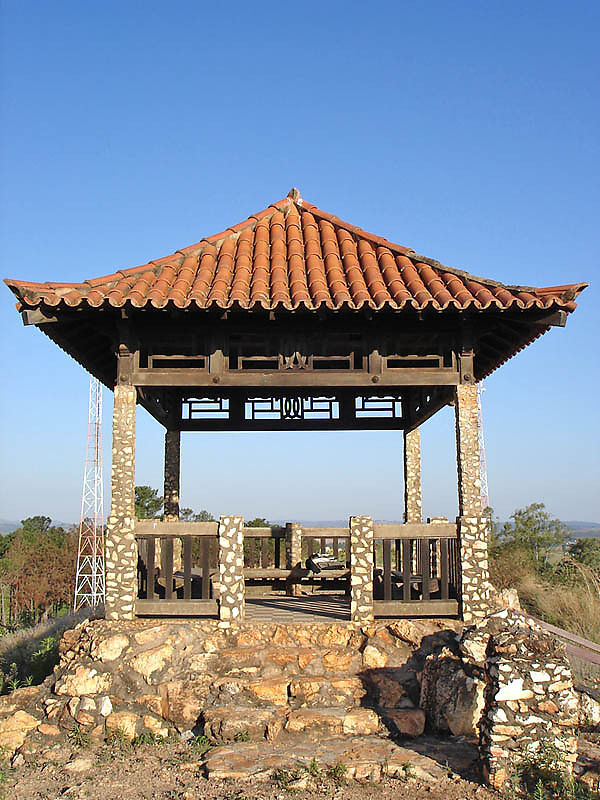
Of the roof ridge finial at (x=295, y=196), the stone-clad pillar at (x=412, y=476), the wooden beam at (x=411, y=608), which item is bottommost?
the wooden beam at (x=411, y=608)

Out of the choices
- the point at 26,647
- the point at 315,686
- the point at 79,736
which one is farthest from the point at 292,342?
the point at 26,647

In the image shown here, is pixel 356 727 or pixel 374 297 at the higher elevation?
pixel 374 297

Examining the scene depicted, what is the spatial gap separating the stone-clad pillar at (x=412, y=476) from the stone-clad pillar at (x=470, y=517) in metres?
3.39

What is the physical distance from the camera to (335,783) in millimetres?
5844

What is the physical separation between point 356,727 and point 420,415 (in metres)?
5.45

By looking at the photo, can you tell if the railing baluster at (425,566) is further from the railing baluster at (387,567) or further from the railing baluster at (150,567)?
the railing baluster at (150,567)

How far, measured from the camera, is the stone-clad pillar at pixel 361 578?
816cm

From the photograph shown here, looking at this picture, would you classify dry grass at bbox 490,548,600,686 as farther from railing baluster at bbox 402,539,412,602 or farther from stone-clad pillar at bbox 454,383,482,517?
stone-clad pillar at bbox 454,383,482,517

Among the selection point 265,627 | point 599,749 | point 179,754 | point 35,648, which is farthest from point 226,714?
point 35,648

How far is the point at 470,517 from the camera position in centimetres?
838

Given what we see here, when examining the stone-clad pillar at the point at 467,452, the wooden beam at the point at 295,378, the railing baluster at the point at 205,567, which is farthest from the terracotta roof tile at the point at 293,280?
the railing baluster at the point at 205,567

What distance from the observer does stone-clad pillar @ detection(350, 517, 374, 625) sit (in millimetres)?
8156

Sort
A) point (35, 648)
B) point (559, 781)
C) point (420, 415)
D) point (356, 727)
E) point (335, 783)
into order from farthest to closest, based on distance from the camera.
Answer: point (420, 415) < point (35, 648) < point (356, 727) < point (335, 783) < point (559, 781)

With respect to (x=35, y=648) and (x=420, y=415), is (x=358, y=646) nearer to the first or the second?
(x=420, y=415)
